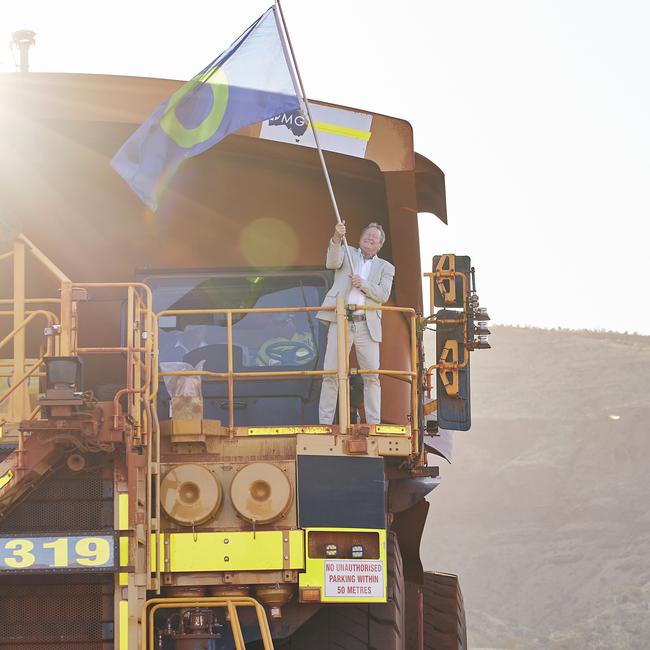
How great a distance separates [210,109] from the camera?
9.84m

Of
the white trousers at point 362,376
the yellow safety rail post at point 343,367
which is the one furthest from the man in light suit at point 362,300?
the yellow safety rail post at point 343,367

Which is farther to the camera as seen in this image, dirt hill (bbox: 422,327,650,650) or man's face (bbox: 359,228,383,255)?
dirt hill (bbox: 422,327,650,650)

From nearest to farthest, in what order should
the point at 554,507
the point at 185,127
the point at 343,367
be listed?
the point at 343,367 → the point at 185,127 → the point at 554,507

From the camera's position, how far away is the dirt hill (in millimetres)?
30625

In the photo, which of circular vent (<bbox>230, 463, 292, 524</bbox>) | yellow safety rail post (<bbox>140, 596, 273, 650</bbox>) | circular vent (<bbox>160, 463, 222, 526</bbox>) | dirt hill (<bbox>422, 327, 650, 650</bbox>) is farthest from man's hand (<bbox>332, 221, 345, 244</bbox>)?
dirt hill (<bbox>422, 327, 650, 650</bbox>)

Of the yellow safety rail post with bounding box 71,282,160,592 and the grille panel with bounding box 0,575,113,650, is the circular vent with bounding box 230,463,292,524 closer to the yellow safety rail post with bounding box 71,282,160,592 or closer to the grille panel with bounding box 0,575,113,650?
the yellow safety rail post with bounding box 71,282,160,592

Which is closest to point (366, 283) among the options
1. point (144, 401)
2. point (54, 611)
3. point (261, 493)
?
point (261, 493)

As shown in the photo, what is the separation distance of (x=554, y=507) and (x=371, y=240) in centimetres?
3065

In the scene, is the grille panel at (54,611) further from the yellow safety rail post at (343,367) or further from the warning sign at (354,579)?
the yellow safety rail post at (343,367)

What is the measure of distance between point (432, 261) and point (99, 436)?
3.61m

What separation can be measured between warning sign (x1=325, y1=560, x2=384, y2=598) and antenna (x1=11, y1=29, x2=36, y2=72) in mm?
6681

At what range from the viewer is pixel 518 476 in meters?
42.2

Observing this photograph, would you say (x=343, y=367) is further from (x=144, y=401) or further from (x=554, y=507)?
(x=554, y=507)

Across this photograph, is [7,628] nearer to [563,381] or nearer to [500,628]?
[500,628]
